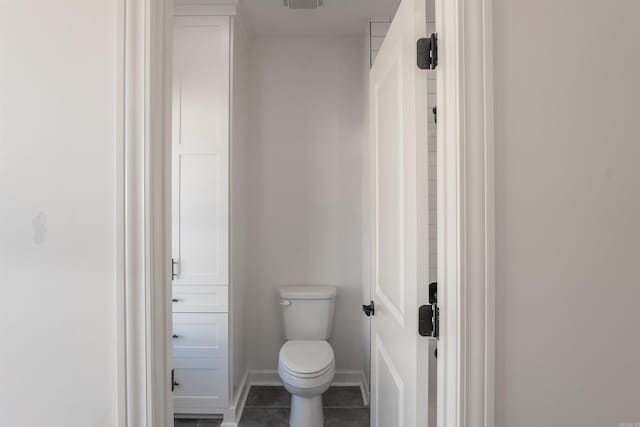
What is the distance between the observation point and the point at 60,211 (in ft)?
2.34

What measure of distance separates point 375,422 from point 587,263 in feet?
3.43

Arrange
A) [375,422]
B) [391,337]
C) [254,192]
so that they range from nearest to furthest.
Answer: [391,337], [375,422], [254,192]

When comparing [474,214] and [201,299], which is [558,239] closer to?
Result: [474,214]

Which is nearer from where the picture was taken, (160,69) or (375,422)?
(160,69)

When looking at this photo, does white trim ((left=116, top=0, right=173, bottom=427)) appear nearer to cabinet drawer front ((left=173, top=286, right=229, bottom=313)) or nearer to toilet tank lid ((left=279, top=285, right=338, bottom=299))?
cabinet drawer front ((left=173, top=286, right=229, bottom=313))

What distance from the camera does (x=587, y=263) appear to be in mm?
692

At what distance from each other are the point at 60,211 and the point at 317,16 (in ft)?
6.29

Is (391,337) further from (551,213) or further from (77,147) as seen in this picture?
(77,147)

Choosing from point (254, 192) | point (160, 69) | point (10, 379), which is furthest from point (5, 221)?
point (254, 192)

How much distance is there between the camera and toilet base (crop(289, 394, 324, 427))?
1.74 meters

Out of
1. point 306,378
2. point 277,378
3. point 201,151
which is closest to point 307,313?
point 306,378


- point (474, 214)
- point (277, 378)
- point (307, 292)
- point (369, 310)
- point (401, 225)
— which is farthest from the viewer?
point (277, 378)

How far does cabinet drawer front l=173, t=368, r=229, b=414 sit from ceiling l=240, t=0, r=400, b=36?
2.23 m

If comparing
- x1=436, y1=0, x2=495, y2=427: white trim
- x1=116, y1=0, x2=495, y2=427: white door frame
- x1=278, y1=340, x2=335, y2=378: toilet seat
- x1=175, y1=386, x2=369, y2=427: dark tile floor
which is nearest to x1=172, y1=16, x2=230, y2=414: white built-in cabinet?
x1=175, y1=386, x2=369, y2=427: dark tile floor
